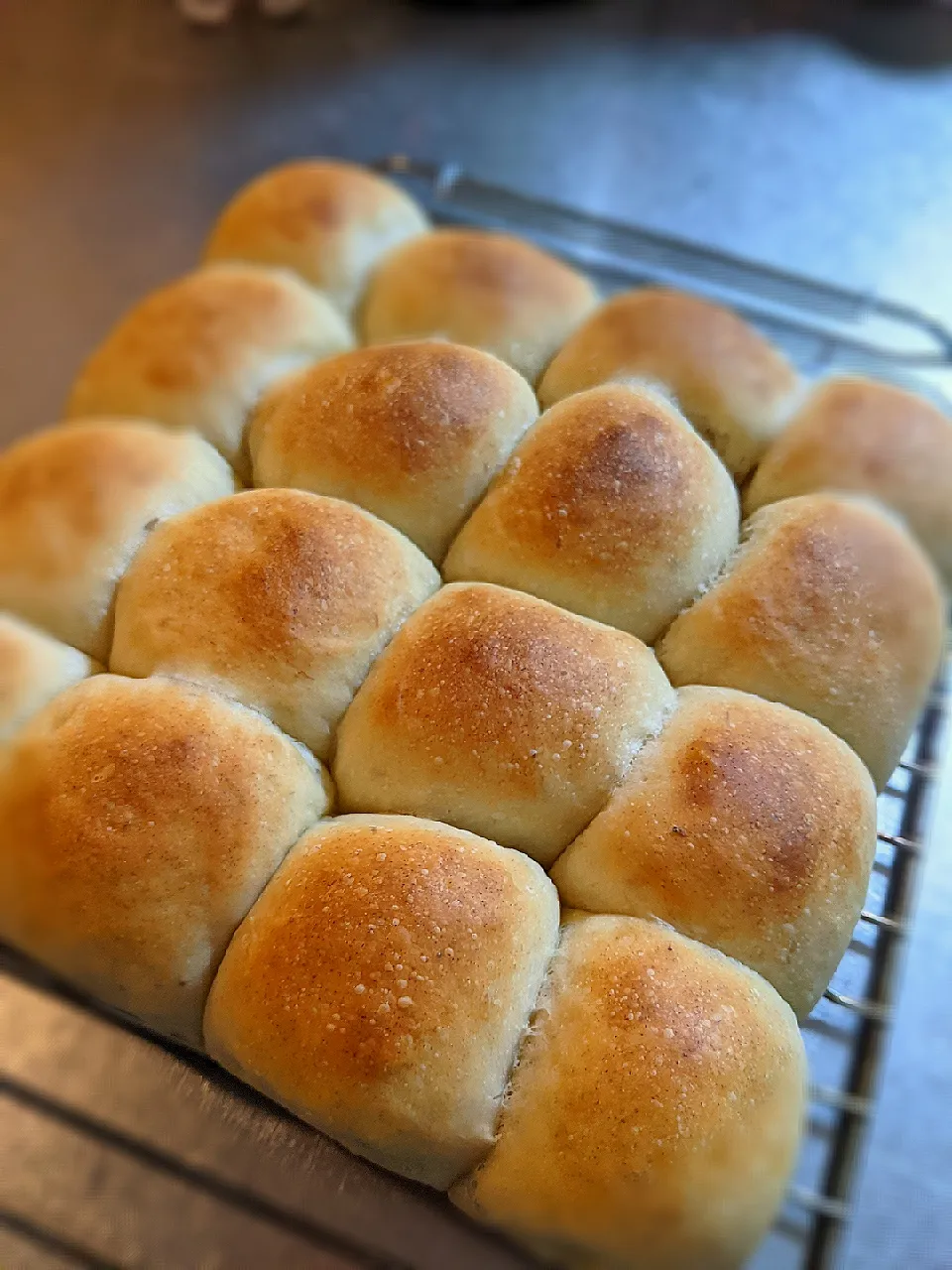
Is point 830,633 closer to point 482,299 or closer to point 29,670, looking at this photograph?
point 482,299

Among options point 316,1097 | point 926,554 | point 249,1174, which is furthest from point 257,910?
point 926,554

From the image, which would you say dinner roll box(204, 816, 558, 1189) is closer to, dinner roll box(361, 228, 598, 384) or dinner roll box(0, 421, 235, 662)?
dinner roll box(0, 421, 235, 662)

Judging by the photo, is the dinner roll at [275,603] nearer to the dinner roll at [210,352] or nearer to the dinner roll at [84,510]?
the dinner roll at [84,510]

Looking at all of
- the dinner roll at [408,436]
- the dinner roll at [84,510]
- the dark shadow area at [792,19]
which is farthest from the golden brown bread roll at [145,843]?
the dark shadow area at [792,19]

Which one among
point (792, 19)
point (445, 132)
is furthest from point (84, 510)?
point (792, 19)

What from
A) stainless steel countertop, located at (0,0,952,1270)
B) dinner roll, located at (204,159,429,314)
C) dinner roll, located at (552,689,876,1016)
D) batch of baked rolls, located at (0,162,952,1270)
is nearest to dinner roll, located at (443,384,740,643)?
batch of baked rolls, located at (0,162,952,1270)

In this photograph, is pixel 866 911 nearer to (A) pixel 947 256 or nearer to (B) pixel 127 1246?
(B) pixel 127 1246
